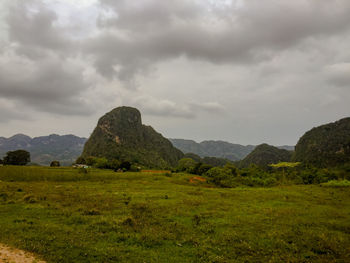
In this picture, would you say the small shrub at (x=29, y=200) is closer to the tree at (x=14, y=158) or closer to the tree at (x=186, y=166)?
the tree at (x=186, y=166)

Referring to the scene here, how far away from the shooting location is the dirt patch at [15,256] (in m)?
10.0

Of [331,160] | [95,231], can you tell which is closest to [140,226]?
[95,231]

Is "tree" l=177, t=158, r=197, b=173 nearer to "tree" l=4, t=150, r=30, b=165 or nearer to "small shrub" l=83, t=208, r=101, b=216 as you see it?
"small shrub" l=83, t=208, r=101, b=216

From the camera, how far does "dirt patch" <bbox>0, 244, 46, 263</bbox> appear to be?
395 inches

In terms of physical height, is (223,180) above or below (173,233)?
below

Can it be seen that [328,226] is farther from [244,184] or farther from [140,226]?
[244,184]

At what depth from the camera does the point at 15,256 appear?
1046 cm

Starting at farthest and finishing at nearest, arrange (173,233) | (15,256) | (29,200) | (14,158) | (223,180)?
(14,158), (223,180), (29,200), (173,233), (15,256)

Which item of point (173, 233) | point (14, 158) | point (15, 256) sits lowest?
point (173, 233)

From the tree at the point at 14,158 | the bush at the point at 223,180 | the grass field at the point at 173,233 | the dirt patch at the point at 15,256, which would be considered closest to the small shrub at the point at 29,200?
the grass field at the point at 173,233

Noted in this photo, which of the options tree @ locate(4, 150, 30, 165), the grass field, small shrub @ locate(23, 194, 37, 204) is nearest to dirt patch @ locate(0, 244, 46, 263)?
the grass field

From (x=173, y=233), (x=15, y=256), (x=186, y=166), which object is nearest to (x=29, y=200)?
(x=15, y=256)

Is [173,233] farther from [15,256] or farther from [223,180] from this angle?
[223,180]

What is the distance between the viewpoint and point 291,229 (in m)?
16.1
